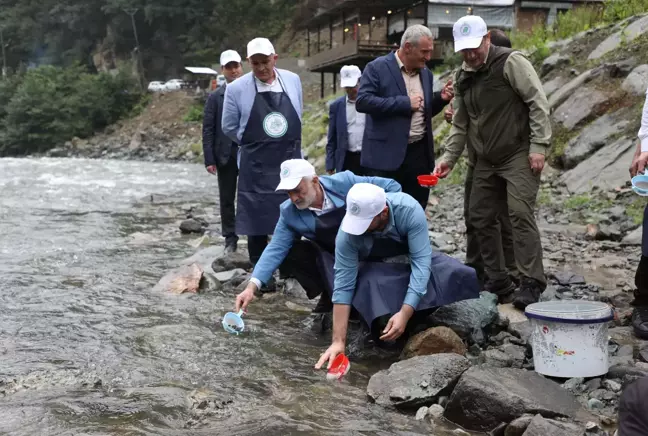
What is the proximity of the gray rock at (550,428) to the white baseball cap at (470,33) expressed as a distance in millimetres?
2356

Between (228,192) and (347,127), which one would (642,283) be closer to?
(347,127)

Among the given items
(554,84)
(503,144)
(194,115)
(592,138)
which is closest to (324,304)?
(503,144)

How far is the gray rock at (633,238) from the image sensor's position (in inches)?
249

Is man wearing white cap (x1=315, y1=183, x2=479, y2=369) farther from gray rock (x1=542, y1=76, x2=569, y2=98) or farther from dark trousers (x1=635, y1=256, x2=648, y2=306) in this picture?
gray rock (x1=542, y1=76, x2=569, y2=98)

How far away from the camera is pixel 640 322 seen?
3.88 metres

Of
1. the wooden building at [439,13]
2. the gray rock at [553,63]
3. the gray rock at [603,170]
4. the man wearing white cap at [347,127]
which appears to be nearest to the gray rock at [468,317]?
the man wearing white cap at [347,127]

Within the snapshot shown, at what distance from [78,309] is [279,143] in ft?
6.62

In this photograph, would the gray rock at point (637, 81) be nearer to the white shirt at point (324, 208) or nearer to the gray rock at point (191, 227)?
the gray rock at point (191, 227)

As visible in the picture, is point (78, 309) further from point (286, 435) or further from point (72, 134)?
point (72, 134)

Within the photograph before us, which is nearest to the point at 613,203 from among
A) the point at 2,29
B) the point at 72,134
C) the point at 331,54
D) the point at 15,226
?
the point at 15,226

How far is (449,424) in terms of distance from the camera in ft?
10.3

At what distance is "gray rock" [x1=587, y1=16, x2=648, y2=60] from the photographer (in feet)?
36.5

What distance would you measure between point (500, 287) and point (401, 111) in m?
1.39

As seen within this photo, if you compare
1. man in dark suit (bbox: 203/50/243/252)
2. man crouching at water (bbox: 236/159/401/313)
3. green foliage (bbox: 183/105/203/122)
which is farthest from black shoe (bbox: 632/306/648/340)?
green foliage (bbox: 183/105/203/122)
